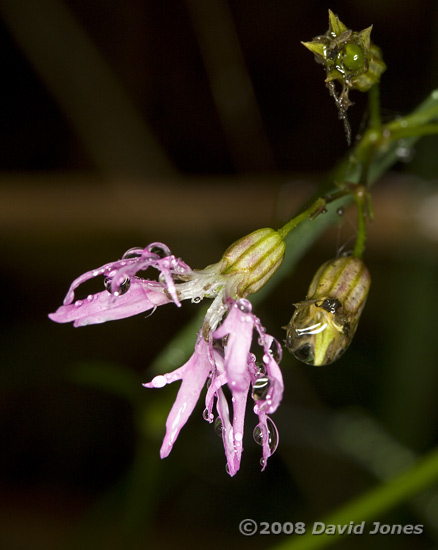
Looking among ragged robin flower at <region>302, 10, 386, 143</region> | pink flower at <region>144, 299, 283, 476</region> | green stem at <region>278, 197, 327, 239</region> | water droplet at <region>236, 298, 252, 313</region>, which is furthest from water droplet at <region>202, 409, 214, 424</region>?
ragged robin flower at <region>302, 10, 386, 143</region>

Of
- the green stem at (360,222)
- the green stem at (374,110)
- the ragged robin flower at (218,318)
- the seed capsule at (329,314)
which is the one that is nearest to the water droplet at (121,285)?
the ragged robin flower at (218,318)

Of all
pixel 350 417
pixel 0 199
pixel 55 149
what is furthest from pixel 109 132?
pixel 350 417

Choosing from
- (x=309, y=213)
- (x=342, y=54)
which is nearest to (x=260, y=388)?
(x=309, y=213)

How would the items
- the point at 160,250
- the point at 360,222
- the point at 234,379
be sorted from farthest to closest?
the point at 360,222, the point at 160,250, the point at 234,379

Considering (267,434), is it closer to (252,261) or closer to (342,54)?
(252,261)

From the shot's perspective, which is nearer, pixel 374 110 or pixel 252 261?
pixel 252 261

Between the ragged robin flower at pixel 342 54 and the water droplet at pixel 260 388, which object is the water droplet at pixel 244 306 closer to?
the water droplet at pixel 260 388

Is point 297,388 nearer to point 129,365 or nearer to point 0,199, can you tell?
point 129,365

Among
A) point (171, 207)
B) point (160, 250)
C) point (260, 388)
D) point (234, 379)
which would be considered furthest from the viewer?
point (171, 207)

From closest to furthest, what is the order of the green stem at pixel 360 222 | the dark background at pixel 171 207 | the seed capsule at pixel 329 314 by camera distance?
the seed capsule at pixel 329 314 < the green stem at pixel 360 222 < the dark background at pixel 171 207
